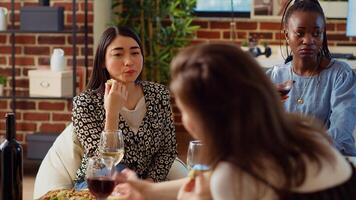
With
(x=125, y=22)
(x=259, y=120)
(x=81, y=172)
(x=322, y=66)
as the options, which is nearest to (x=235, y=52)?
(x=259, y=120)

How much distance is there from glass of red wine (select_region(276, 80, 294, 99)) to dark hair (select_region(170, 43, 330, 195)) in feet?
3.41

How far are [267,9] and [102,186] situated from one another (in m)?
4.02

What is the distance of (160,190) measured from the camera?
59.7 inches

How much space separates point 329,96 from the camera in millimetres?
2426

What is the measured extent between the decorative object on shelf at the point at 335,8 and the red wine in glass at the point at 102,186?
150 inches

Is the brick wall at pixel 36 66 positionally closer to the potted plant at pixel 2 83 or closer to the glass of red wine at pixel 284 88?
the potted plant at pixel 2 83

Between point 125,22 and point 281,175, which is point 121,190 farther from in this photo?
point 125,22

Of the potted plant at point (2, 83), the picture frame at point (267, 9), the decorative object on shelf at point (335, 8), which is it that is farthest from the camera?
the picture frame at point (267, 9)

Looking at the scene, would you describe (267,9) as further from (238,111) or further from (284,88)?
(238,111)

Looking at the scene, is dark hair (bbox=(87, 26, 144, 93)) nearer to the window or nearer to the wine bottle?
the wine bottle

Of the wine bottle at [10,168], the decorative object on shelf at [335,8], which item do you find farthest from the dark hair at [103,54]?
the decorative object on shelf at [335,8]

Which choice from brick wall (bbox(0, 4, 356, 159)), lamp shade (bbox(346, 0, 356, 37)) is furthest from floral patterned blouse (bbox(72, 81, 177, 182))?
brick wall (bbox(0, 4, 356, 159))

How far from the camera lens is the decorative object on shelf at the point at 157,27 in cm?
541

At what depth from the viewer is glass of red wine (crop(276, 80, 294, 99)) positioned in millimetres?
2303
